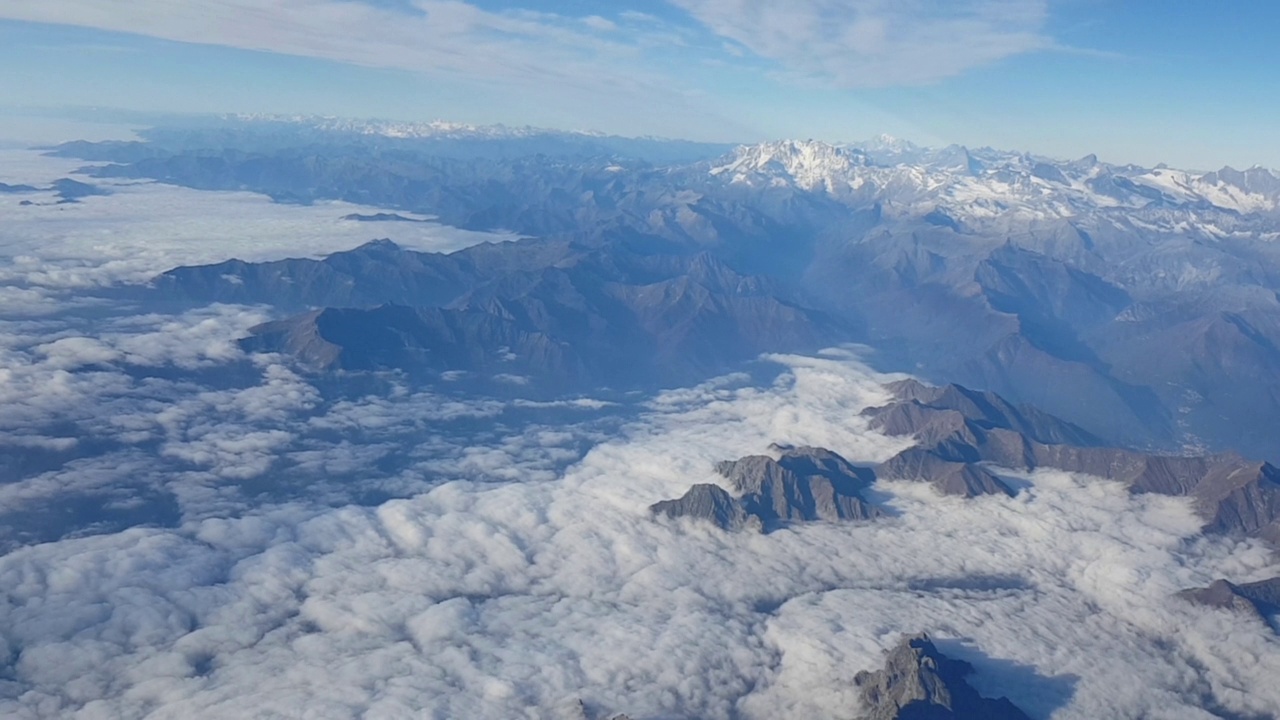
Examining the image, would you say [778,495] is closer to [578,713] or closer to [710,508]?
[710,508]

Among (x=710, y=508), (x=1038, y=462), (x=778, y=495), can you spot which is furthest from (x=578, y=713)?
(x=1038, y=462)

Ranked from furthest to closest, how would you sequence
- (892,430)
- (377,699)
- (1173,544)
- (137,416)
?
(892,430) → (137,416) → (1173,544) → (377,699)

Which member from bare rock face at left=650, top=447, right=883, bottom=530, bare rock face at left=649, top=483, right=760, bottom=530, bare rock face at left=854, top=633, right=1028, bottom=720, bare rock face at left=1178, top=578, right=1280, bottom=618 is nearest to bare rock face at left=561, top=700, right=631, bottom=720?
bare rock face at left=854, top=633, right=1028, bottom=720

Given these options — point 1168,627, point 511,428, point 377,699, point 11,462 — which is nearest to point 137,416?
point 11,462

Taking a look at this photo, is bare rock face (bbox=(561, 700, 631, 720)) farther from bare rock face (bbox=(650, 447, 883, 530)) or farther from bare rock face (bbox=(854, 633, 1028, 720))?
bare rock face (bbox=(650, 447, 883, 530))

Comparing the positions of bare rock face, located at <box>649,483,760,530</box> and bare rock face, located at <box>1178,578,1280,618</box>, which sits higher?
bare rock face, located at <box>1178,578,1280,618</box>

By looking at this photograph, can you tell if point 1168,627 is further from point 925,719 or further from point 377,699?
point 377,699
